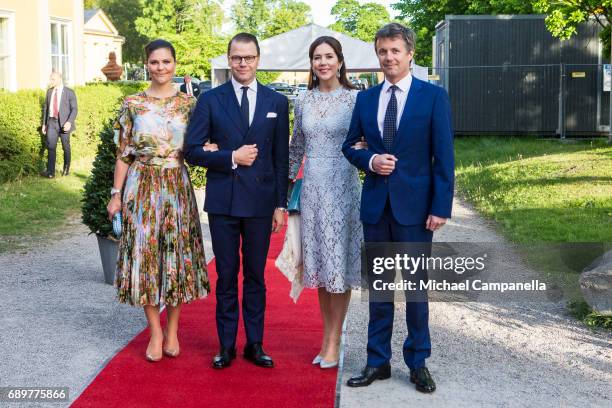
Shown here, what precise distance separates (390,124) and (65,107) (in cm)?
1297

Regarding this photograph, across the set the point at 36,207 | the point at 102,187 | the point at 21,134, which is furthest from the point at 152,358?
the point at 21,134

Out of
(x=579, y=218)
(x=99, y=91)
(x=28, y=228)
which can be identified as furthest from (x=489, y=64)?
(x=28, y=228)

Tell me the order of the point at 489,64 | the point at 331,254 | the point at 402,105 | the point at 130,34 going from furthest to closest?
1. the point at 130,34
2. the point at 489,64
3. the point at 331,254
4. the point at 402,105

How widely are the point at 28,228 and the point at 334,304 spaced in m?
7.51

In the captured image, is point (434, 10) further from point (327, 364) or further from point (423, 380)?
point (423, 380)

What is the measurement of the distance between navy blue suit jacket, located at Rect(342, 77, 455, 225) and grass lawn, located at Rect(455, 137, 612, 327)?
8.99 feet

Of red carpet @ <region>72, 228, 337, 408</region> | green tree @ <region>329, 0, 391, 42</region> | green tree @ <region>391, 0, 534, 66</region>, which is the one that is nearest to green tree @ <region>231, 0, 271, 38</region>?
green tree @ <region>329, 0, 391, 42</region>

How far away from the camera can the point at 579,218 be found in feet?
38.4

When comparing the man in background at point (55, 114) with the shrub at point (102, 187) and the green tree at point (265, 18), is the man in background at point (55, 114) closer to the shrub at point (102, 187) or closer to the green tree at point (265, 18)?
the shrub at point (102, 187)

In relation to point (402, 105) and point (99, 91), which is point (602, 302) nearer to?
point (402, 105)

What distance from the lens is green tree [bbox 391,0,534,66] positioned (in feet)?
114

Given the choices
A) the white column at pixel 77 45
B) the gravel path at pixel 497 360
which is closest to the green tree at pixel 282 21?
the white column at pixel 77 45

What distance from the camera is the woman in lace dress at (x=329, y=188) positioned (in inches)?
229

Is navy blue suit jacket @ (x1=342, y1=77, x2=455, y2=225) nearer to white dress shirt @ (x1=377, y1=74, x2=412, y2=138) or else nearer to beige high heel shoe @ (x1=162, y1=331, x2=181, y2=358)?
white dress shirt @ (x1=377, y1=74, x2=412, y2=138)
